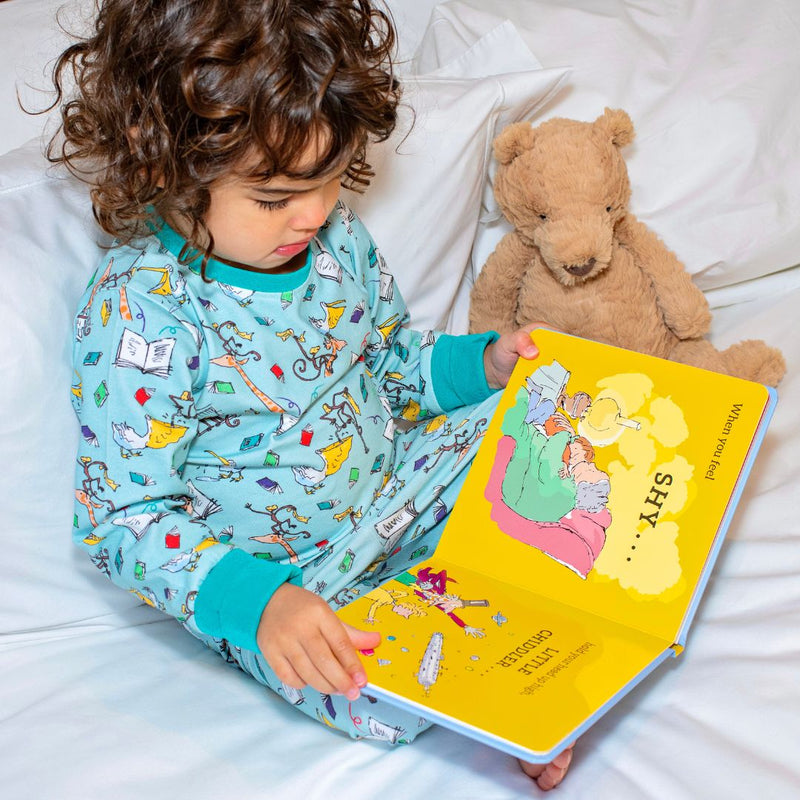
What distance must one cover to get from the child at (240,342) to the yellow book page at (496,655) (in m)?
0.04

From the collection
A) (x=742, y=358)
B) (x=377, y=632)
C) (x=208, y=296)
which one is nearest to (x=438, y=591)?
(x=377, y=632)

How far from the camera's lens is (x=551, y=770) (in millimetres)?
733

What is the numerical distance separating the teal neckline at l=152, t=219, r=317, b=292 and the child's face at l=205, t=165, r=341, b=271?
2 cm

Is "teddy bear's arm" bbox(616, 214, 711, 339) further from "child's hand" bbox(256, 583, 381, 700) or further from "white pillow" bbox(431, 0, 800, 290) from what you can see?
"child's hand" bbox(256, 583, 381, 700)

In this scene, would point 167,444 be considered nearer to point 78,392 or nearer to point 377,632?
point 78,392

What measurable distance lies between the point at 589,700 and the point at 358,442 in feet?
1.19

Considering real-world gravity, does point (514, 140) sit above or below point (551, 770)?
above

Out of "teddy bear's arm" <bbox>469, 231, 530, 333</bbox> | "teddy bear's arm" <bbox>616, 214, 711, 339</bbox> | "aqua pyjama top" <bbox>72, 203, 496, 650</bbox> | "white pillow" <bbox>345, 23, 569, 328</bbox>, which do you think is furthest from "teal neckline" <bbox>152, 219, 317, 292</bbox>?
"teddy bear's arm" <bbox>616, 214, 711, 339</bbox>

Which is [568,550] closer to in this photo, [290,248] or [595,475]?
[595,475]

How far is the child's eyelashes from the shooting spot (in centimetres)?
78

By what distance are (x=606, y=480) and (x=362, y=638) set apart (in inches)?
10.9

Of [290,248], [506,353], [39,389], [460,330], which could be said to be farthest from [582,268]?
[39,389]

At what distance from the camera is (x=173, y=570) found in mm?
780

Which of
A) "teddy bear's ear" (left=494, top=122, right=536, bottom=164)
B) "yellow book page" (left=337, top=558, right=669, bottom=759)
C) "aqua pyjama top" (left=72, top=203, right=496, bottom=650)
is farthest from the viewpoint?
"teddy bear's ear" (left=494, top=122, right=536, bottom=164)
